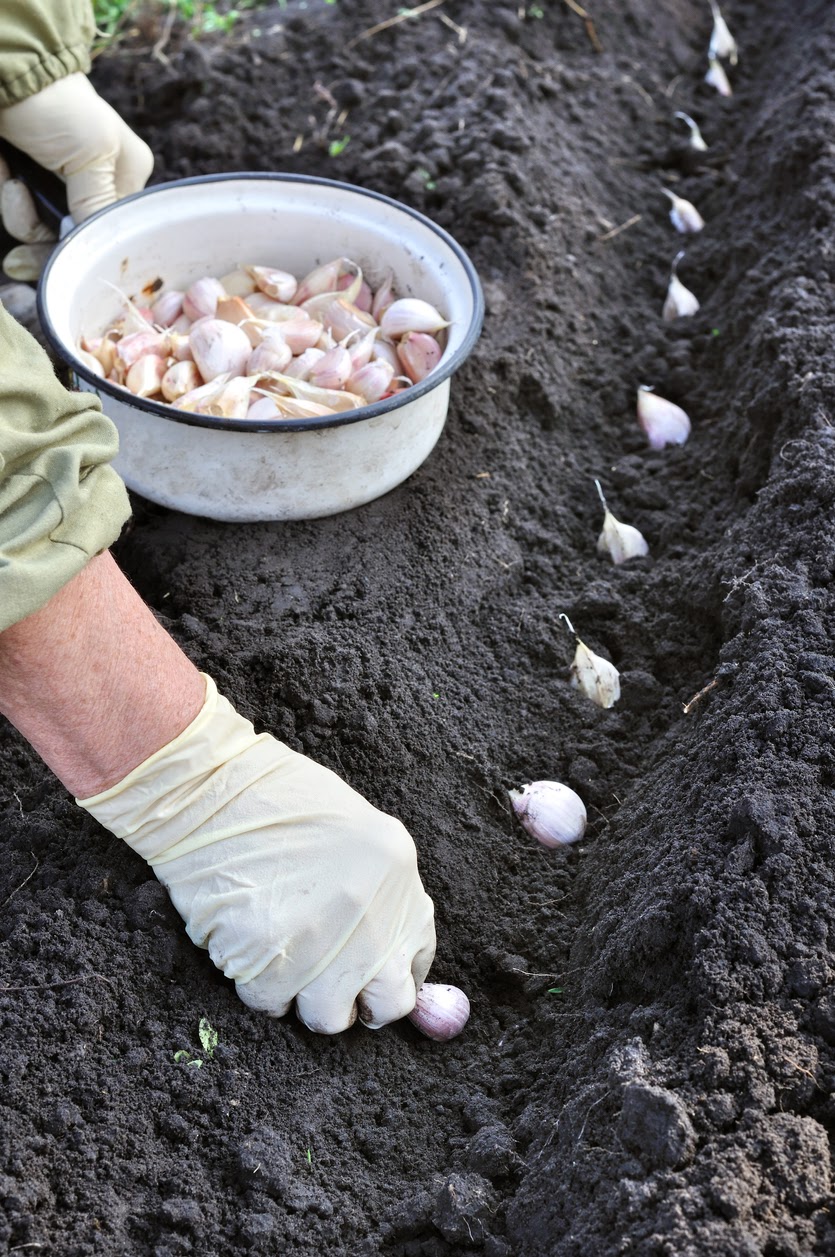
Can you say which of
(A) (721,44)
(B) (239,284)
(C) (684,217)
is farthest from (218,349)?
(A) (721,44)

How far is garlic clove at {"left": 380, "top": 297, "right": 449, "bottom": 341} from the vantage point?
250cm

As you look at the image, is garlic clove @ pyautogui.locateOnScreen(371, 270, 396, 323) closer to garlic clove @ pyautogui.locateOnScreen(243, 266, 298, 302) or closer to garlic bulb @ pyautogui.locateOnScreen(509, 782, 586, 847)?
garlic clove @ pyautogui.locateOnScreen(243, 266, 298, 302)

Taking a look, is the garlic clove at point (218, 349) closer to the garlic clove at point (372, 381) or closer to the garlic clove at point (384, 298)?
the garlic clove at point (372, 381)

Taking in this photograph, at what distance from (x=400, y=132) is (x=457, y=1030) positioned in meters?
2.69

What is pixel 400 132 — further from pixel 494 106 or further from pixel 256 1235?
pixel 256 1235

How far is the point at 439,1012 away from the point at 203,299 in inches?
65.9

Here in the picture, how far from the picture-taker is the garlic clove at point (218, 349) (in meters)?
2.43

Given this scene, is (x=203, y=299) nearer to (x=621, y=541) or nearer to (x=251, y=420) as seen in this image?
(x=251, y=420)

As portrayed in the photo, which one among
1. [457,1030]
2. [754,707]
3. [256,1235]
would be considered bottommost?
[457,1030]

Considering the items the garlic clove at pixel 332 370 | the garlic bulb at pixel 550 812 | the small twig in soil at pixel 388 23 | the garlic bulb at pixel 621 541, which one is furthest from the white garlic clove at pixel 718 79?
the garlic bulb at pixel 550 812

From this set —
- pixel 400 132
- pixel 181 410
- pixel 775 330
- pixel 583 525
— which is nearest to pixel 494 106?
pixel 400 132

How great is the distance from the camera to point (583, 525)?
8.84ft

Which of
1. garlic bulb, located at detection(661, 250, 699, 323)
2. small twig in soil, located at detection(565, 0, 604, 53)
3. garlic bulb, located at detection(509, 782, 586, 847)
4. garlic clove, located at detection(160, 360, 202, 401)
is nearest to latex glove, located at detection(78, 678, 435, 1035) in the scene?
garlic bulb, located at detection(509, 782, 586, 847)

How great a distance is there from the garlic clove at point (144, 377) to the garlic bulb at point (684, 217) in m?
1.90
